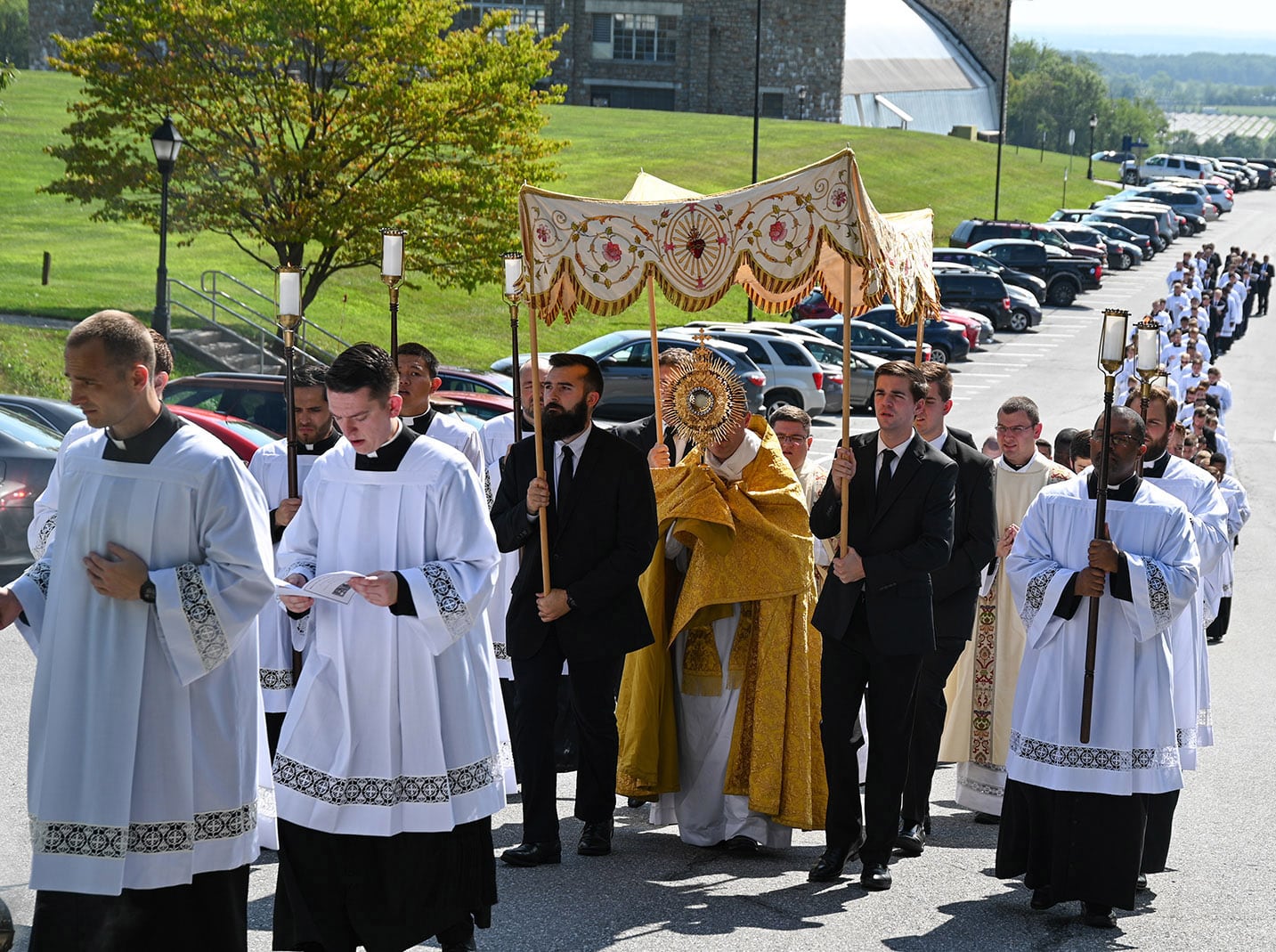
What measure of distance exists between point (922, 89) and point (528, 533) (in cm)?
9007

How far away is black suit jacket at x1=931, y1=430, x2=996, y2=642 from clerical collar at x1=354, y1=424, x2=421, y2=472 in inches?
119

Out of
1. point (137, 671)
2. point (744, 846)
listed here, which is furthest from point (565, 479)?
point (137, 671)

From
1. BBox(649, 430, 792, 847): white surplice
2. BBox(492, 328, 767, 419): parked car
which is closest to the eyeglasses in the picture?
BBox(649, 430, 792, 847): white surplice

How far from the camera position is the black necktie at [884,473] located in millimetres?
7441

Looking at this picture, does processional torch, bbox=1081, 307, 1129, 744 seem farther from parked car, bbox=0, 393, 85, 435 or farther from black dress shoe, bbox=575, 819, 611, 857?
parked car, bbox=0, 393, 85, 435

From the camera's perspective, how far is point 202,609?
17.0 ft

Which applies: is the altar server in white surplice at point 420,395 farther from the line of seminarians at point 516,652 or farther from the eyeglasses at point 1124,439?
the eyeglasses at point 1124,439

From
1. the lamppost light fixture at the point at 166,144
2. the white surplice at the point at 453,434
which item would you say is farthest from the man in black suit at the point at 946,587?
the lamppost light fixture at the point at 166,144

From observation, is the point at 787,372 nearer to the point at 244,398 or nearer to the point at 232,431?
the point at 244,398

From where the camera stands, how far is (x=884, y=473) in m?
7.46

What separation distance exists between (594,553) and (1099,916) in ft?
8.70

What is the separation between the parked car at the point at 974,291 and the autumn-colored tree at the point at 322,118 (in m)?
15.8

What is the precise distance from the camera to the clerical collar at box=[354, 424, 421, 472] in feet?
19.8

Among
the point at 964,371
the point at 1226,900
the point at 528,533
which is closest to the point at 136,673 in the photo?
the point at 528,533
